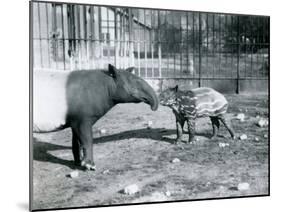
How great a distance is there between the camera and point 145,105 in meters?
3.24

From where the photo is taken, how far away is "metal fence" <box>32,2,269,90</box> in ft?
10.00

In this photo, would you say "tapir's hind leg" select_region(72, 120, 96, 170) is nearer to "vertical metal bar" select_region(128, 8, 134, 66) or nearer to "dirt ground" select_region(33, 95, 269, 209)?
"dirt ground" select_region(33, 95, 269, 209)

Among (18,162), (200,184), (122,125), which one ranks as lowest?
(200,184)

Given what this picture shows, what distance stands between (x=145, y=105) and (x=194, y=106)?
410 millimetres

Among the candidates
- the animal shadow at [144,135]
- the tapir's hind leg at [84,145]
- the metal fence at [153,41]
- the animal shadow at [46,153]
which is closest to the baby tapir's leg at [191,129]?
the animal shadow at [144,135]

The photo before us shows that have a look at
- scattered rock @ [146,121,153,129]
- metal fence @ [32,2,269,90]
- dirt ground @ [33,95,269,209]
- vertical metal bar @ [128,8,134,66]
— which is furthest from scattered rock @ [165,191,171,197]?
vertical metal bar @ [128,8,134,66]

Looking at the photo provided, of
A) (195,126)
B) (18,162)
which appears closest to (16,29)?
(18,162)

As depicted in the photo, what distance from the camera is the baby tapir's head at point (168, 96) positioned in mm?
3305

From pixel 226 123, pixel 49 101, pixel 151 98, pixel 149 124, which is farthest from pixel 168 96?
pixel 49 101

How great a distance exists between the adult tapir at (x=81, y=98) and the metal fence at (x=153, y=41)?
76 millimetres

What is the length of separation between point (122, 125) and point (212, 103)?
0.74m

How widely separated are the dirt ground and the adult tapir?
0.06 metres

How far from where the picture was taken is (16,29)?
2924mm
